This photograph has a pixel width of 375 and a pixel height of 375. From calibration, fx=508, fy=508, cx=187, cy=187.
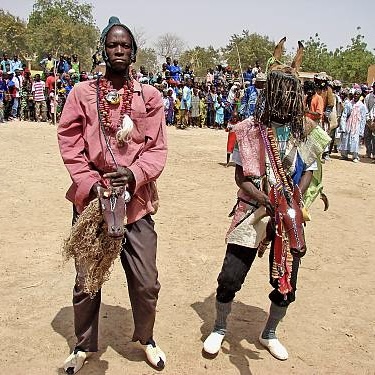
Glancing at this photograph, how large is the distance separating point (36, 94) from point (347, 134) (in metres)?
10.5

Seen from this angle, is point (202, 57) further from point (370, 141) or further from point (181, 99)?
point (370, 141)

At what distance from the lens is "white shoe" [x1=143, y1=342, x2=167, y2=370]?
3352mm

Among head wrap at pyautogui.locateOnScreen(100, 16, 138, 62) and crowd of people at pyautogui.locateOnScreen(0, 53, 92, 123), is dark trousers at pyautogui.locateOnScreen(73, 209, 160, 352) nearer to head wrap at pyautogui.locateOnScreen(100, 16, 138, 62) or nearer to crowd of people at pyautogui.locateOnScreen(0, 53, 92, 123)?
head wrap at pyautogui.locateOnScreen(100, 16, 138, 62)

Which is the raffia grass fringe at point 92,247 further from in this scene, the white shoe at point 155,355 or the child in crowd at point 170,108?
the child in crowd at point 170,108

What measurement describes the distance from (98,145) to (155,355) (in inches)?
57.6

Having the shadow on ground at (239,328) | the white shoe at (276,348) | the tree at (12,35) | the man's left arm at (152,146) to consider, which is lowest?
the shadow on ground at (239,328)

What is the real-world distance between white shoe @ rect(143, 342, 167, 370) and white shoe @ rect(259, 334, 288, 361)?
0.75 meters

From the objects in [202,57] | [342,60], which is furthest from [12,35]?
[342,60]

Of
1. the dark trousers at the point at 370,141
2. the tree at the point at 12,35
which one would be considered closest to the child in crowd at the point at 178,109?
the dark trousers at the point at 370,141

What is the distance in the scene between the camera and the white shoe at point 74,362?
326 centimetres

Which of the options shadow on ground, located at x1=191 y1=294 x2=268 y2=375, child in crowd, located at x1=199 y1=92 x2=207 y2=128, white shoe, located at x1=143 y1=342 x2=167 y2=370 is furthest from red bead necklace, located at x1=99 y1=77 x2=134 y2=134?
child in crowd, located at x1=199 y1=92 x2=207 y2=128

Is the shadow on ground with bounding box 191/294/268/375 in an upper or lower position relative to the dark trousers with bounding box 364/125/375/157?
lower

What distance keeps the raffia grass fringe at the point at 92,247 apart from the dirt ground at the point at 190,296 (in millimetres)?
735

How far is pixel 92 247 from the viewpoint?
2.96 m
